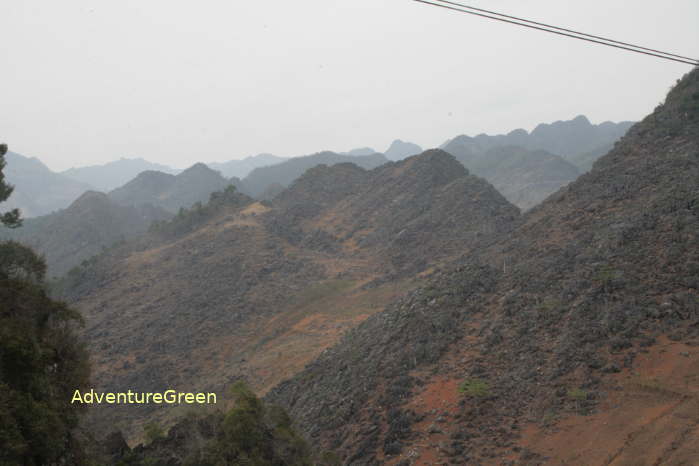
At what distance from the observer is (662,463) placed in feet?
20.9

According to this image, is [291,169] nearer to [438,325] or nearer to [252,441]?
[438,325]

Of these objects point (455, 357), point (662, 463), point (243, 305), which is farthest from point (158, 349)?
point (662, 463)

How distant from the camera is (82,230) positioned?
181 feet

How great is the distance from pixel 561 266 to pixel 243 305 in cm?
1825

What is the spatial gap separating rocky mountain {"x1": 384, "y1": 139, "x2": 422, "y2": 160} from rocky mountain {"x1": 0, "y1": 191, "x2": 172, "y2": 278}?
5181 inches

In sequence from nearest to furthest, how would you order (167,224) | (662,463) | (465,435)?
(662,463), (465,435), (167,224)

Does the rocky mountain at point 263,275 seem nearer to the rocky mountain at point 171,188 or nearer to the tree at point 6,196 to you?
the tree at point 6,196

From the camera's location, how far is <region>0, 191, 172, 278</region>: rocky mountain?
50875 mm

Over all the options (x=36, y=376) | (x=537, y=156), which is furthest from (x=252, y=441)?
(x=537, y=156)

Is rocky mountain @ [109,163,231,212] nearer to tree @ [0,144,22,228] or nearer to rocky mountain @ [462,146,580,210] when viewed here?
rocky mountain @ [462,146,580,210]

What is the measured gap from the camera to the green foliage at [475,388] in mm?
9680

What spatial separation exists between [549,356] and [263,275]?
21524 mm

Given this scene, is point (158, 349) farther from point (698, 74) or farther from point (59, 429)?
point (698, 74)

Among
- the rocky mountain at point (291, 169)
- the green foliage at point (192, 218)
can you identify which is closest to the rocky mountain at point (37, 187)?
Answer: the rocky mountain at point (291, 169)
